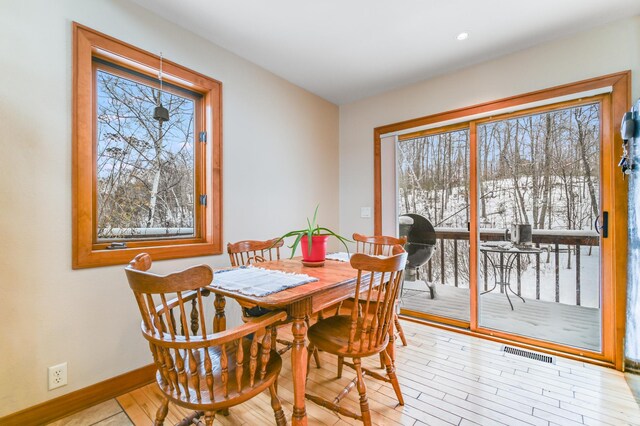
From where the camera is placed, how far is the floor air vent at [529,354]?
233 cm

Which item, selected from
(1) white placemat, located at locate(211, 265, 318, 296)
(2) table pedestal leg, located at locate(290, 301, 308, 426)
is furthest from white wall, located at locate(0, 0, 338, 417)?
(2) table pedestal leg, located at locate(290, 301, 308, 426)

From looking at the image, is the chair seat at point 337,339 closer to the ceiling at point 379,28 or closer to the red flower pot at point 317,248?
the red flower pot at point 317,248

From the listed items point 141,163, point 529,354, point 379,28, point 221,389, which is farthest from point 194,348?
point 529,354

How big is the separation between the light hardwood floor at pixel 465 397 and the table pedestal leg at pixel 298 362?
0.45m

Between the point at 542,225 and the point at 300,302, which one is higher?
the point at 542,225

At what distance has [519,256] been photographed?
276cm

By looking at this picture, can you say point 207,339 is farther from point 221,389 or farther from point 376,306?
point 376,306

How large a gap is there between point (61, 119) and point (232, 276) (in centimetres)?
133

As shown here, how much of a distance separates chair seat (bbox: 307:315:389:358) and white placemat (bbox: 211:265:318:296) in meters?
0.33

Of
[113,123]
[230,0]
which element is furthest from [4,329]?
[230,0]

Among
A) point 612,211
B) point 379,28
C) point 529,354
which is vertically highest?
point 379,28

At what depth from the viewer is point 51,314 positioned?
5.40ft

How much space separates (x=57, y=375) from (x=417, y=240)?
3.09 m

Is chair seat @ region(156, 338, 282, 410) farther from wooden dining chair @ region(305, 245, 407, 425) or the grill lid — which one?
the grill lid
